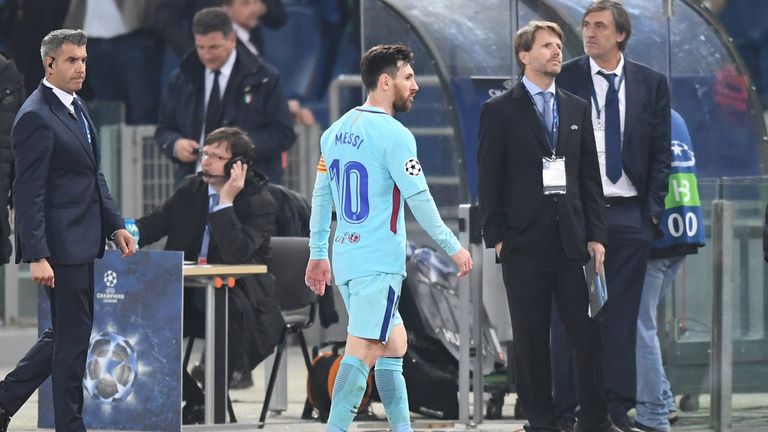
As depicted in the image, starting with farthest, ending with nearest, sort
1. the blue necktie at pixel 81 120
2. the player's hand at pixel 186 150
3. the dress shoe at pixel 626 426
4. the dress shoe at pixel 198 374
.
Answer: the player's hand at pixel 186 150 < the dress shoe at pixel 198 374 < the dress shoe at pixel 626 426 < the blue necktie at pixel 81 120

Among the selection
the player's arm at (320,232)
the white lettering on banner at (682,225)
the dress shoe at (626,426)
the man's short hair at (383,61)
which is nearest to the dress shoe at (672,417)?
the dress shoe at (626,426)

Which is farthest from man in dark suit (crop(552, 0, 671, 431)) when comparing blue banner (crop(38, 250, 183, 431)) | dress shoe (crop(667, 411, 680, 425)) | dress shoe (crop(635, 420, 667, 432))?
blue banner (crop(38, 250, 183, 431))

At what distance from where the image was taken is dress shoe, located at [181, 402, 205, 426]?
437 inches

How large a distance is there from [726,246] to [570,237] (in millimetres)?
1100

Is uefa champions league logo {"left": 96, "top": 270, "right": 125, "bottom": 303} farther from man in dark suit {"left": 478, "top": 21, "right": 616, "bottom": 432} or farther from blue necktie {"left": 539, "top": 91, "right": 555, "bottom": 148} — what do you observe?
blue necktie {"left": 539, "top": 91, "right": 555, "bottom": 148}

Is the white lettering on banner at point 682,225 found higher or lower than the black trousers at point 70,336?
higher

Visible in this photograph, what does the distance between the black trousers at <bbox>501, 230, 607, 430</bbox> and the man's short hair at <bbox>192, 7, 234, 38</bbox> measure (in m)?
3.74

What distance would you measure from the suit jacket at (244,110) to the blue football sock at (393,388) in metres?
3.94

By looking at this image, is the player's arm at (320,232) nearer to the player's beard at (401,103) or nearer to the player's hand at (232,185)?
the player's beard at (401,103)

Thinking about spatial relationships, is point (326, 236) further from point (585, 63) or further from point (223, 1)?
point (223, 1)

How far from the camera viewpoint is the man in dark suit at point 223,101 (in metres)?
12.8

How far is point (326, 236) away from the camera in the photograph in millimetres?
9141

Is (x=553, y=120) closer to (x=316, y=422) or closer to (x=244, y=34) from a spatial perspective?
(x=316, y=422)

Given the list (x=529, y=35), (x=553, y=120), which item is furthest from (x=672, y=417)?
(x=529, y=35)
